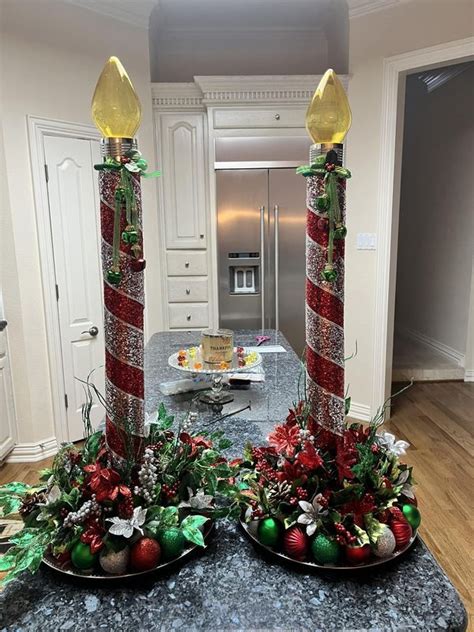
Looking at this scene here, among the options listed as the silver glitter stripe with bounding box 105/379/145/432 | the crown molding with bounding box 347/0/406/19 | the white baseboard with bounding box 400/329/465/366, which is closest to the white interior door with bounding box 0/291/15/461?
the silver glitter stripe with bounding box 105/379/145/432

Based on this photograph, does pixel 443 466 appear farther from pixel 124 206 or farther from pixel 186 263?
pixel 124 206

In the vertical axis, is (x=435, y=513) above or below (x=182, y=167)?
below

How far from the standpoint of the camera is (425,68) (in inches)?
116

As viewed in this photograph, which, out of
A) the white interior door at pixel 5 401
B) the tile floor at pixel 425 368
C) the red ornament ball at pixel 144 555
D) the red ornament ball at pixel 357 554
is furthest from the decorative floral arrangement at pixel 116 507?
the tile floor at pixel 425 368

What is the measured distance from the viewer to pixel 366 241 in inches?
129

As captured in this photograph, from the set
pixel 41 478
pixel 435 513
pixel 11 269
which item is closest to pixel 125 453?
pixel 41 478

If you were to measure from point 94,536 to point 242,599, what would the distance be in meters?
0.24

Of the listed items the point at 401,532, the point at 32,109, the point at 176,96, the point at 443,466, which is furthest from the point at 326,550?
the point at 176,96

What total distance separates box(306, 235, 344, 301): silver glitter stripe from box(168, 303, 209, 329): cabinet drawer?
2858 millimetres

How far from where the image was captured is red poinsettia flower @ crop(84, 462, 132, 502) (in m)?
0.74

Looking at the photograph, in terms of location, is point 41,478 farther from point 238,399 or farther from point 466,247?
point 466,247

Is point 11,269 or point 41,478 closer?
point 41,478

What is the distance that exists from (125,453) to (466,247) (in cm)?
425

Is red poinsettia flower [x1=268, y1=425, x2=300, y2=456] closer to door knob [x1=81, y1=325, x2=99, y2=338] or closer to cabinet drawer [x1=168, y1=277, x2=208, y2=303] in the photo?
door knob [x1=81, y1=325, x2=99, y2=338]
